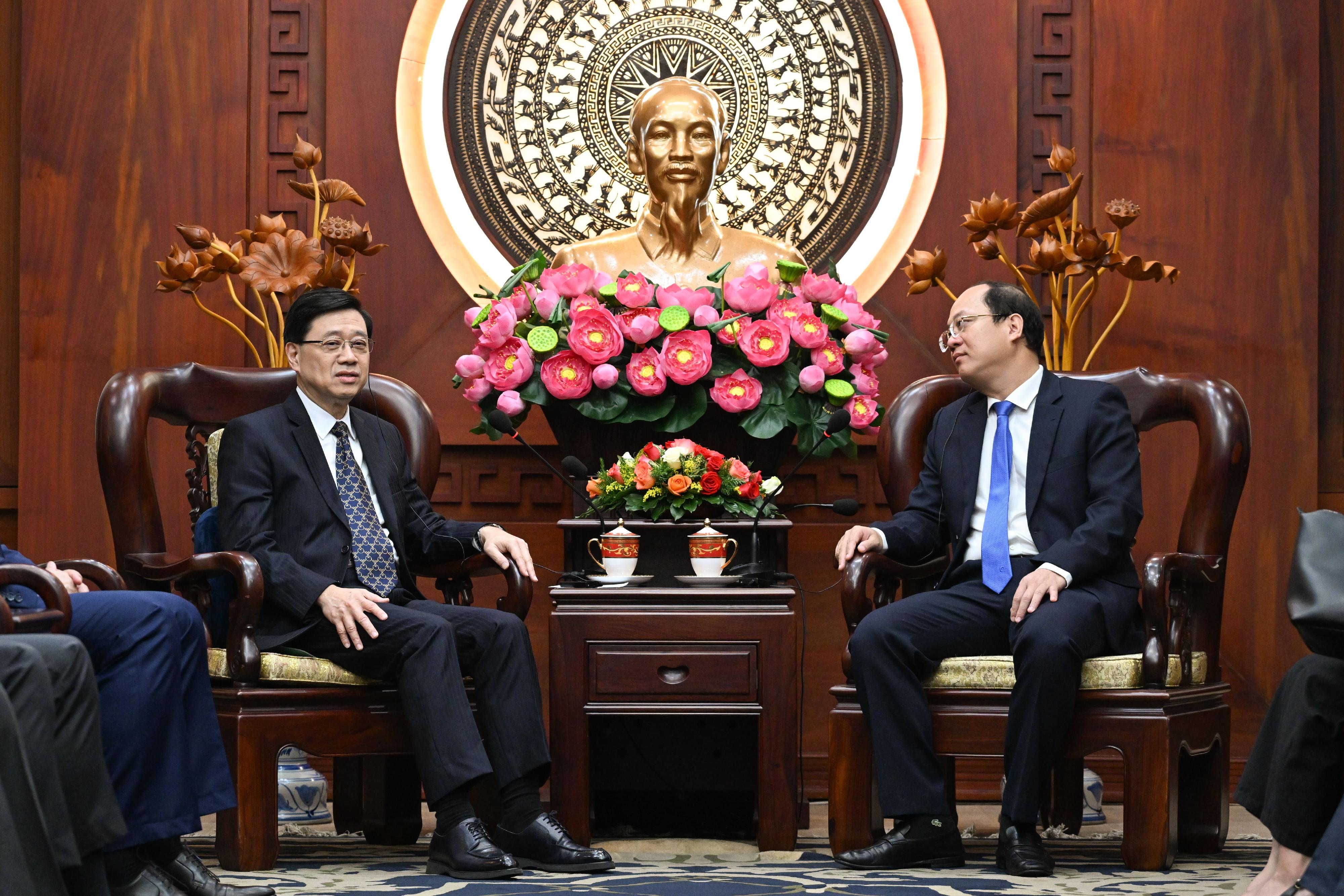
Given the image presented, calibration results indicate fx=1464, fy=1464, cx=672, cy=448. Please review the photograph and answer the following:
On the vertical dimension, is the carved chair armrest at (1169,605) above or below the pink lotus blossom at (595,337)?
below

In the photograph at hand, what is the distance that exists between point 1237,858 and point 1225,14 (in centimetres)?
226

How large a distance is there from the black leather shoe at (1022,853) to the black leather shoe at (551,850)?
709mm

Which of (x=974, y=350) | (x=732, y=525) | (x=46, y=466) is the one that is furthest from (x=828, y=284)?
(x=46, y=466)

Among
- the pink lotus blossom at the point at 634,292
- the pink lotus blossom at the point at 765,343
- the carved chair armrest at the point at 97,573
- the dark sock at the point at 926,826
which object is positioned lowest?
the dark sock at the point at 926,826

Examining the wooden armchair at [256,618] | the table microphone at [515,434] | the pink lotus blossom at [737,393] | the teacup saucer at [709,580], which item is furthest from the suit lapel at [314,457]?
the pink lotus blossom at [737,393]

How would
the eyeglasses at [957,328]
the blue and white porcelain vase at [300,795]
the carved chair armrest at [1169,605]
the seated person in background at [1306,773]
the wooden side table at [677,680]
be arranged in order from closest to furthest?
the seated person in background at [1306,773], the carved chair armrest at [1169,605], the wooden side table at [677,680], the eyeglasses at [957,328], the blue and white porcelain vase at [300,795]

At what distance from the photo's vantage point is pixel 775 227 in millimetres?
3986

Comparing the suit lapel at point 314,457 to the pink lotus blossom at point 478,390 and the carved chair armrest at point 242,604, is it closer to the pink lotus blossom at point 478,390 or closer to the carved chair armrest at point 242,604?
the carved chair armrest at point 242,604

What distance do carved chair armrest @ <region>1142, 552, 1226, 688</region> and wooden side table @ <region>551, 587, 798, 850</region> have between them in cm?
67

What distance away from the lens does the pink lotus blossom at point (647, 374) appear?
3.09 meters

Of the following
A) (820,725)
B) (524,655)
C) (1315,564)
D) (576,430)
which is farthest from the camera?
(820,725)

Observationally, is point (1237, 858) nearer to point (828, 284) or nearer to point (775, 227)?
point (828, 284)

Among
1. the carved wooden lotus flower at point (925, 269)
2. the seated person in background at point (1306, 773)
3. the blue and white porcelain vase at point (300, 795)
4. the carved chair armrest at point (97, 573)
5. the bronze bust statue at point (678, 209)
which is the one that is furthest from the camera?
the carved wooden lotus flower at point (925, 269)

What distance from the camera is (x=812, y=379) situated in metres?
3.12
